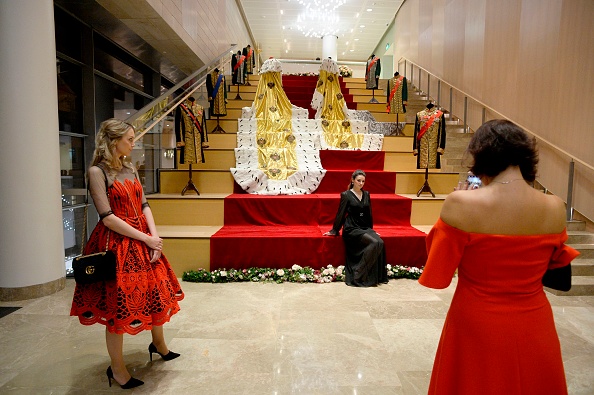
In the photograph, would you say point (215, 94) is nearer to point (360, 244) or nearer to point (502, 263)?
point (360, 244)

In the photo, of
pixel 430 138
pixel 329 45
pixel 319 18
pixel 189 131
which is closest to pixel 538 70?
pixel 430 138

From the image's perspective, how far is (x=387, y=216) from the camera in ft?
15.1

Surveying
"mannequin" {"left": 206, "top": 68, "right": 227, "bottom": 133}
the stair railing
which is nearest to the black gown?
the stair railing

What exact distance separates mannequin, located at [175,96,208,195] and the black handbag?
9.62 ft

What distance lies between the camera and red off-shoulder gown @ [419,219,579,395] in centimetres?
105

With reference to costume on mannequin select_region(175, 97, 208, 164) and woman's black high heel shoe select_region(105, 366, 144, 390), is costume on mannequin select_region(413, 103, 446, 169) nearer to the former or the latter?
costume on mannequin select_region(175, 97, 208, 164)

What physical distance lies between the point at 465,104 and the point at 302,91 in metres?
3.63

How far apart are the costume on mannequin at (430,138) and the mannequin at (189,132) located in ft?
9.78

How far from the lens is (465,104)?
6.56 metres

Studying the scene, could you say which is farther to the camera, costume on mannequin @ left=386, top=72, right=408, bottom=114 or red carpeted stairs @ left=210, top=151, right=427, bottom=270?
costume on mannequin @ left=386, top=72, right=408, bottom=114

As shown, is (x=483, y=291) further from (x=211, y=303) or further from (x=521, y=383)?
(x=211, y=303)

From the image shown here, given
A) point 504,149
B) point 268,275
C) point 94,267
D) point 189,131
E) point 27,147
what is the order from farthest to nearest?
point 189,131
point 268,275
point 27,147
point 94,267
point 504,149

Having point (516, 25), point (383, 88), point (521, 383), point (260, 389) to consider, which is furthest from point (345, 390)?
point (383, 88)

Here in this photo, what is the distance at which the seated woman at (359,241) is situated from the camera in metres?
3.61
